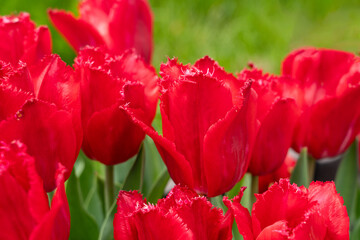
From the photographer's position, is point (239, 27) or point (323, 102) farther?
point (239, 27)

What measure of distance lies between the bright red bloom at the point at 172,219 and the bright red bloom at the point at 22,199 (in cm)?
5

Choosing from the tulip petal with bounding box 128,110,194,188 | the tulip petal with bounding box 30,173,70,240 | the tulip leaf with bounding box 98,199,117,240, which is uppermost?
the tulip petal with bounding box 128,110,194,188

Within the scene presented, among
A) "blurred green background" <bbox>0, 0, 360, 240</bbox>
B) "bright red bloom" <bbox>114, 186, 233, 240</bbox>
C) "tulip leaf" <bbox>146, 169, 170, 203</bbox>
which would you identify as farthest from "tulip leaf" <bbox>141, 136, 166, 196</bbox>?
"blurred green background" <bbox>0, 0, 360, 240</bbox>

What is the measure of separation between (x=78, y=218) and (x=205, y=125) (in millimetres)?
257

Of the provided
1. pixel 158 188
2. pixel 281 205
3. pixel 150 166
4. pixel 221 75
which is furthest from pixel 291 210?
pixel 150 166

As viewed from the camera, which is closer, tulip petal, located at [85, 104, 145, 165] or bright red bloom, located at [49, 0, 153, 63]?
tulip petal, located at [85, 104, 145, 165]

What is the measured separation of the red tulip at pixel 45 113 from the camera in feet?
1.38

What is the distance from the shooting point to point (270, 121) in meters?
0.54

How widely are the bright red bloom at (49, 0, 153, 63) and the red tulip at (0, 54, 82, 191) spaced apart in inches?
9.2

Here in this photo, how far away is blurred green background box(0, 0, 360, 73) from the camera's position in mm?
2318

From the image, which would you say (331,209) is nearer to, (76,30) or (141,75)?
(141,75)

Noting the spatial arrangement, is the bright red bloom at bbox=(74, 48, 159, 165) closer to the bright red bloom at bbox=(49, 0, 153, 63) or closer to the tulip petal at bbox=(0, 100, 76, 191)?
the tulip petal at bbox=(0, 100, 76, 191)

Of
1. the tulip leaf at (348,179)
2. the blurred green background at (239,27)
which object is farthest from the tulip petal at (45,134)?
the blurred green background at (239,27)

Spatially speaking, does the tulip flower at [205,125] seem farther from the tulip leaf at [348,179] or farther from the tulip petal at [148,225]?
the tulip leaf at [348,179]
